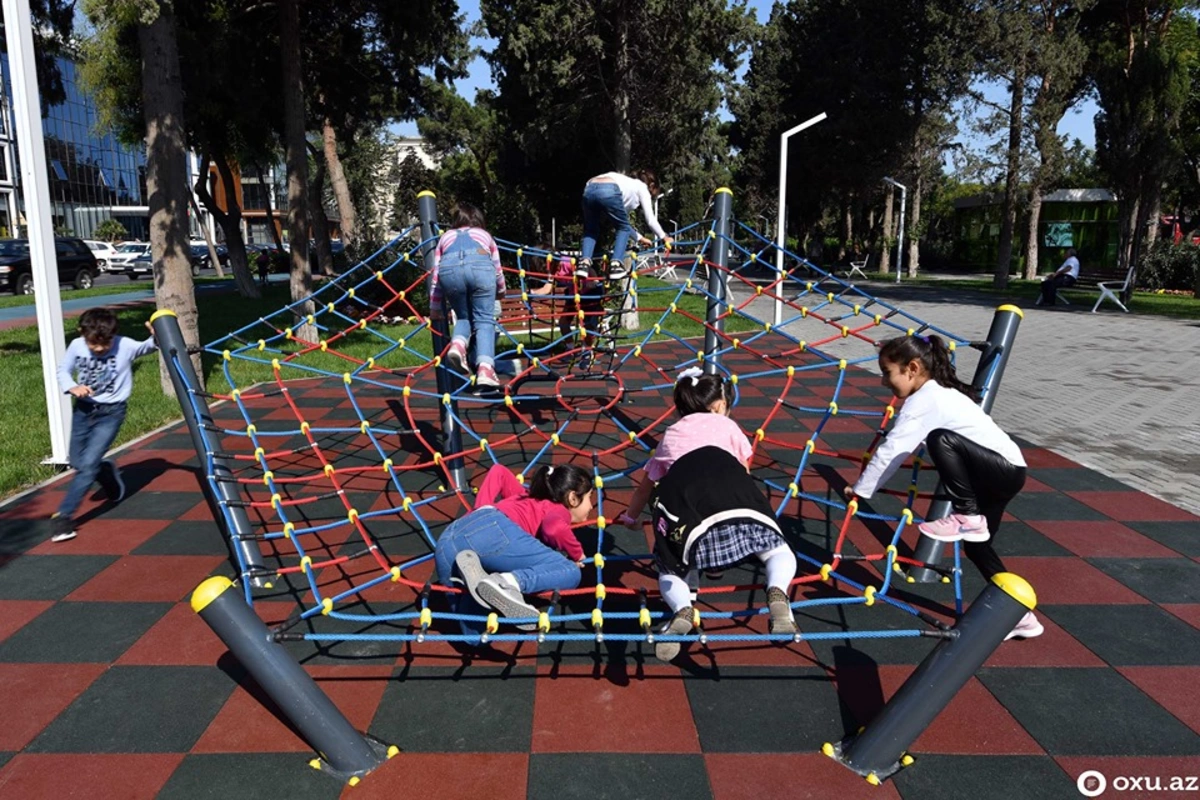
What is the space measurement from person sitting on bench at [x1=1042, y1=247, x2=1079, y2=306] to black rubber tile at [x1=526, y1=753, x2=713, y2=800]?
1719 centimetres

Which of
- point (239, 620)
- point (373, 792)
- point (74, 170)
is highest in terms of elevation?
point (74, 170)

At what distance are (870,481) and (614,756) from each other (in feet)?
4.61

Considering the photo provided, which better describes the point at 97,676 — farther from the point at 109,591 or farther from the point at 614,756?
the point at 614,756

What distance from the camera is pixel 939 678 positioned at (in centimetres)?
222

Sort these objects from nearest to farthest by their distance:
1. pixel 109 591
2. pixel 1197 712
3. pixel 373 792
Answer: pixel 373 792 → pixel 1197 712 → pixel 109 591

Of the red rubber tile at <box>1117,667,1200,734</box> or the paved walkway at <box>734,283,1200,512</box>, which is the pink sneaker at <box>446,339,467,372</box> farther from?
the paved walkway at <box>734,283,1200,512</box>

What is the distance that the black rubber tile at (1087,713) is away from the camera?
2.49 m

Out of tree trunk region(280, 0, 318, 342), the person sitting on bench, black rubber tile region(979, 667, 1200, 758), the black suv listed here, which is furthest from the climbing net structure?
the black suv

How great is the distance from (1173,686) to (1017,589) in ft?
4.15

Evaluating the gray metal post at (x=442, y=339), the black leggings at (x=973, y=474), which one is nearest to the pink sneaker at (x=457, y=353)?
the gray metal post at (x=442, y=339)

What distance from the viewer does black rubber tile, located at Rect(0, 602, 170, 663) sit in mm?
3053

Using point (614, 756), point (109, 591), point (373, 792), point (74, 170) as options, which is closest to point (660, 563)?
point (614, 756)

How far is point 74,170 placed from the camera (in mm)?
49562

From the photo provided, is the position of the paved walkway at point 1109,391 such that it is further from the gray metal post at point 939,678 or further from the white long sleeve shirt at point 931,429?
the gray metal post at point 939,678
